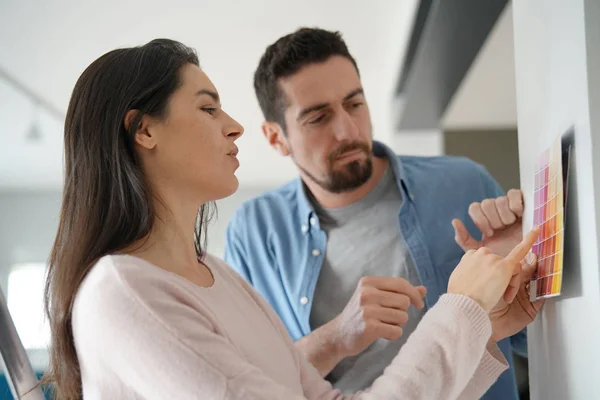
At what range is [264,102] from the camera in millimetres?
1828

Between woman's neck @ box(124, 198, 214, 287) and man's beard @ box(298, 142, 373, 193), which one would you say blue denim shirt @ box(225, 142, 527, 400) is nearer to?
man's beard @ box(298, 142, 373, 193)

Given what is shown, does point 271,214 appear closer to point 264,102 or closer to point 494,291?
point 264,102

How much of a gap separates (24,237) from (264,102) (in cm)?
629

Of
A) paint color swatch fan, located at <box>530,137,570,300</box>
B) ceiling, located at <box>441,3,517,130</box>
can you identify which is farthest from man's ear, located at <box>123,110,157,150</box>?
ceiling, located at <box>441,3,517,130</box>

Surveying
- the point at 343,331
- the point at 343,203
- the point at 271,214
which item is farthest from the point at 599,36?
the point at 271,214

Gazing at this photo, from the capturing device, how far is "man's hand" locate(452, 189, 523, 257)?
119 cm

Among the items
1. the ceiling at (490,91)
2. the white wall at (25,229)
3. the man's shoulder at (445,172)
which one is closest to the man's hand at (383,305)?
the man's shoulder at (445,172)

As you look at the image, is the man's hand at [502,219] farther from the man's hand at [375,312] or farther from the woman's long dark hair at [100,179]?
the woman's long dark hair at [100,179]

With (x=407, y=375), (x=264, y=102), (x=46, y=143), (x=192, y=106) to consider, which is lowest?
(x=407, y=375)

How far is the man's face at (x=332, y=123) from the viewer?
5.24 feet

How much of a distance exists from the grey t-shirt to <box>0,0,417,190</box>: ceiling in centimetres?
137

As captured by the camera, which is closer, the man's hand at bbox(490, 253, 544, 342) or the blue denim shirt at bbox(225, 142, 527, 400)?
the man's hand at bbox(490, 253, 544, 342)

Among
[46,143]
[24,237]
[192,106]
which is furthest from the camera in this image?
[24,237]

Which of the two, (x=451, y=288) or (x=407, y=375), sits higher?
(x=451, y=288)
